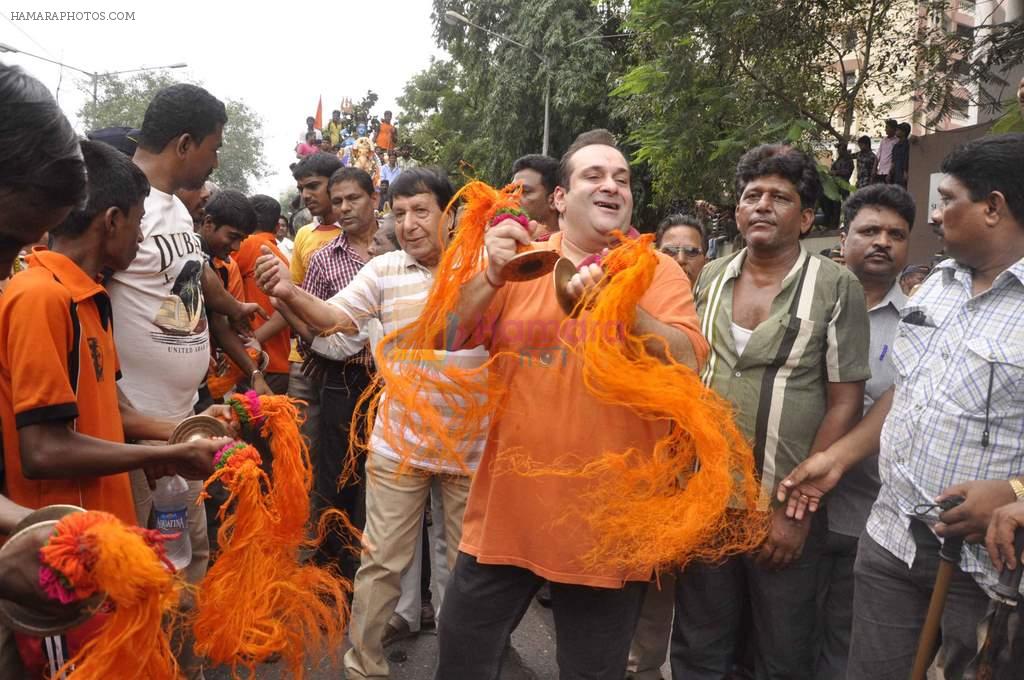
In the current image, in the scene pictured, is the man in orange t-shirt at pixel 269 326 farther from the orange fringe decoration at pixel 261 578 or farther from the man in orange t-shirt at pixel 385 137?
the man in orange t-shirt at pixel 385 137

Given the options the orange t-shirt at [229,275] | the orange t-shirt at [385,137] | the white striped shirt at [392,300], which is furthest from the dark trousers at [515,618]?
the orange t-shirt at [385,137]

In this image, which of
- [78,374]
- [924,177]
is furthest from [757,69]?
[78,374]

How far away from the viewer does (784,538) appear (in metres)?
3.12

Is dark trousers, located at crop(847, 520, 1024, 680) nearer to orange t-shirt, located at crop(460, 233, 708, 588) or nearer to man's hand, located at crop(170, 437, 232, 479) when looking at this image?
orange t-shirt, located at crop(460, 233, 708, 588)

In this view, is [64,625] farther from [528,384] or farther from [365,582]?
[365,582]

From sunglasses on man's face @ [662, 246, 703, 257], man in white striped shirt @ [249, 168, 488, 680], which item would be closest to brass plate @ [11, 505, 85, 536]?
man in white striped shirt @ [249, 168, 488, 680]

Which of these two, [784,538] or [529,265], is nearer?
[529,265]

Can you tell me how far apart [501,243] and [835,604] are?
2217 millimetres

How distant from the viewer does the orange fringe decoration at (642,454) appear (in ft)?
7.83

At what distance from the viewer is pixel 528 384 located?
268 centimetres

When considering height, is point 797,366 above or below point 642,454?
above

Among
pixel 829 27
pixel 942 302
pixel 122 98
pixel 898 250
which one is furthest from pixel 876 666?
pixel 122 98

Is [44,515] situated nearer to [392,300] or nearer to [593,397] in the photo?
[593,397]

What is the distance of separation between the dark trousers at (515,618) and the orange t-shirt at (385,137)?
17.3 m
